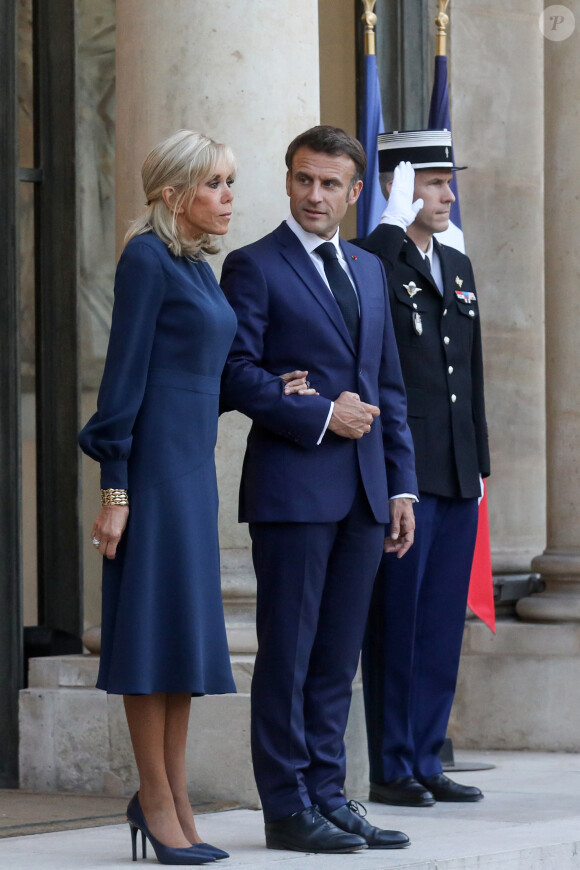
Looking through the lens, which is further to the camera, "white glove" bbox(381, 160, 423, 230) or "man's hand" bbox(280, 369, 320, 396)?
"white glove" bbox(381, 160, 423, 230)

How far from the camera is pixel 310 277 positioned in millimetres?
5039

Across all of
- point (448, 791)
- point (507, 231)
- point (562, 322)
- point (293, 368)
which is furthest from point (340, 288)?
point (507, 231)

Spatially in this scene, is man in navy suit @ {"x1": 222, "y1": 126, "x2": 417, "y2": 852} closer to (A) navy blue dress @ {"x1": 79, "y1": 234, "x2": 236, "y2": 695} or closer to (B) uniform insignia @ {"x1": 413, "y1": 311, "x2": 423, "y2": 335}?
(A) navy blue dress @ {"x1": 79, "y1": 234, "x2": 236, "y2": 695}

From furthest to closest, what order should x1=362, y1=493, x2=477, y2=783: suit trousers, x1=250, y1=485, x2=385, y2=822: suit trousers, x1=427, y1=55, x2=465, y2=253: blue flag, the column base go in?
the column base → x1=427, y1=55, x2=465, y2=253: blue flag → x1=362, y1=493, x2=477, y2=783: suit trousers → x1=250, y1=485, x2=385, y2=822: suit trousers

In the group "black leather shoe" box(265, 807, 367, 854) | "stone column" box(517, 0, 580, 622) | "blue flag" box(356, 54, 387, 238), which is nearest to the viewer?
"black leather shoe" box(265, 807, 367, 854)

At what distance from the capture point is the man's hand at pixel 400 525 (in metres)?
5.18

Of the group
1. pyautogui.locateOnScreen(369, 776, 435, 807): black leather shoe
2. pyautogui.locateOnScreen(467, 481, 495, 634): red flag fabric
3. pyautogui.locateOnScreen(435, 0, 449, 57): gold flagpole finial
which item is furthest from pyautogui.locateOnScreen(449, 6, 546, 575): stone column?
pyautogui.locateOnScreen(369, 776, 435, 807): black leather shoe

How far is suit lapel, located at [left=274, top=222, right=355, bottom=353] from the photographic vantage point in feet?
16.4

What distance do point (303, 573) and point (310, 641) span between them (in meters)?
0.21

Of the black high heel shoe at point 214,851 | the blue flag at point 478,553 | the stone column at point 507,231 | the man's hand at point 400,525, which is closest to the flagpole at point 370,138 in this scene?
the blue flag at point 478,553

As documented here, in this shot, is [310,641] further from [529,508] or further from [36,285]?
[529,508]

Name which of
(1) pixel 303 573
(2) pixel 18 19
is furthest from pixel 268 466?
(2) pixel 18 19

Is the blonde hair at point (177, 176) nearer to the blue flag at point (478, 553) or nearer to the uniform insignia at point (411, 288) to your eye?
the uniform insignia at point (411, 288)

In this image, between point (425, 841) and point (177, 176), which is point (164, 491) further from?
point (425, 841)
